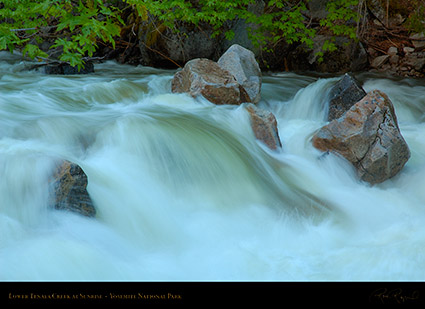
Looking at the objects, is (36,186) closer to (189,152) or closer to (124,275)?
(124,275)

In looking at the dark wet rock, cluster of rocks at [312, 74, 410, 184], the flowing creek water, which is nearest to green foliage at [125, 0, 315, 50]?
the dark wet rock

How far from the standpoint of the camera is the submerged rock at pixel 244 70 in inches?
272

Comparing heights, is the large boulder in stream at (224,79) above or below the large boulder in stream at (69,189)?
below

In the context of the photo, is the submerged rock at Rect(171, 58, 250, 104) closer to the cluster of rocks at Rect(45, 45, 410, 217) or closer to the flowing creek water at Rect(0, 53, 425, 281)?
the cluster of rocks at Rect(45, 45, 410, 217)

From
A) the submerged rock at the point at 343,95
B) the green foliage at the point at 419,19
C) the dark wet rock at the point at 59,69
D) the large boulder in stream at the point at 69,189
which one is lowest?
the dark wet rock at the point at 59,69

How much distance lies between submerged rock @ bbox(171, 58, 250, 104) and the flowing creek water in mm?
172

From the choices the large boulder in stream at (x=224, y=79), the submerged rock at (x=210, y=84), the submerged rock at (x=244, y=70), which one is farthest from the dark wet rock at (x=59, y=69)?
the submerged rock at (x=244, y=70)

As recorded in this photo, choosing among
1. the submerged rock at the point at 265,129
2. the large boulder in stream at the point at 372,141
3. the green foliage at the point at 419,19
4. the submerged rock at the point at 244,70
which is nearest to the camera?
the large boulder in stream at the point at 372,141

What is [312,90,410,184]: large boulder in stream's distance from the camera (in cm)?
489

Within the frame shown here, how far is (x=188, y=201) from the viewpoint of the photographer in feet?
13.6

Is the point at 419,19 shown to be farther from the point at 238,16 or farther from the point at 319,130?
the point at 319,130

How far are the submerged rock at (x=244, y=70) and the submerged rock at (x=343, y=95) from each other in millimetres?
1196

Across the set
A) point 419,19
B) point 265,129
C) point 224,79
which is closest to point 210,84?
point 224,79

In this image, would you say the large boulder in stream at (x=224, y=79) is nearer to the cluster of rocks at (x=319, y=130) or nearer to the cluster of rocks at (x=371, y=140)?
the cluster of rocks at (x=319, y=130)
